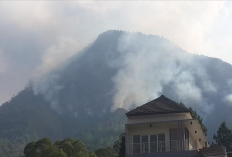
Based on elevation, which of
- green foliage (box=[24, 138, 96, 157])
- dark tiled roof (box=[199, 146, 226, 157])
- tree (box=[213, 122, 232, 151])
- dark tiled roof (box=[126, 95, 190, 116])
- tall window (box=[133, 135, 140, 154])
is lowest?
dark tiled roof (box=[199, 146, 226, 157])

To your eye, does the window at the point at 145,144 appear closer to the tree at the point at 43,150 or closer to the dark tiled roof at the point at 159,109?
the dark tiled roof at the point at 159,109

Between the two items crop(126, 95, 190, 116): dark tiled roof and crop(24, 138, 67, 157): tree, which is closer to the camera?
crop(126, 95, 190, 116): dark tiled roof

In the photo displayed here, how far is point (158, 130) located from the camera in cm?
3303

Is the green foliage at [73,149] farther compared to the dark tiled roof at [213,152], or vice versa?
the green foliage at [73,149]

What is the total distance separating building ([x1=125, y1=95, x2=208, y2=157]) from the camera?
3162 centimetres

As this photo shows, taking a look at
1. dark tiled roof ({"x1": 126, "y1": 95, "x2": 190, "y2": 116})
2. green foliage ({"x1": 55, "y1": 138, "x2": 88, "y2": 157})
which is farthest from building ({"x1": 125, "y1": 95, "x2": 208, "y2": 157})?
green foliage ({"x1": 55, "y1": 138, "x2": 88, "y2": 157})

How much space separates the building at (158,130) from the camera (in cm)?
3162

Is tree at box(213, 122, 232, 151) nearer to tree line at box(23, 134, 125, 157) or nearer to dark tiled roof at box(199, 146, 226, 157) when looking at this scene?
tree line at box(23, 134, 125, 157)

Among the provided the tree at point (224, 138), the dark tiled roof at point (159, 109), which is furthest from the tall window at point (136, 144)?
the tree at point (224, 138)

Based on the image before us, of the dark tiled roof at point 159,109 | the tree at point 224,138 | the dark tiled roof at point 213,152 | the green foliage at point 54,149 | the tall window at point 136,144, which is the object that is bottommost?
the dark tiled roof at point 213,152

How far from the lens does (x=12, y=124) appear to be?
178125 millimetres

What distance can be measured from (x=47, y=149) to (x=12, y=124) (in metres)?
142

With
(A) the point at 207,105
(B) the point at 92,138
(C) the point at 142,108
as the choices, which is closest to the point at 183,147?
(C) the point at 142,108

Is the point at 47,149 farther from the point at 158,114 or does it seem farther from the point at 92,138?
the point at 92,138
